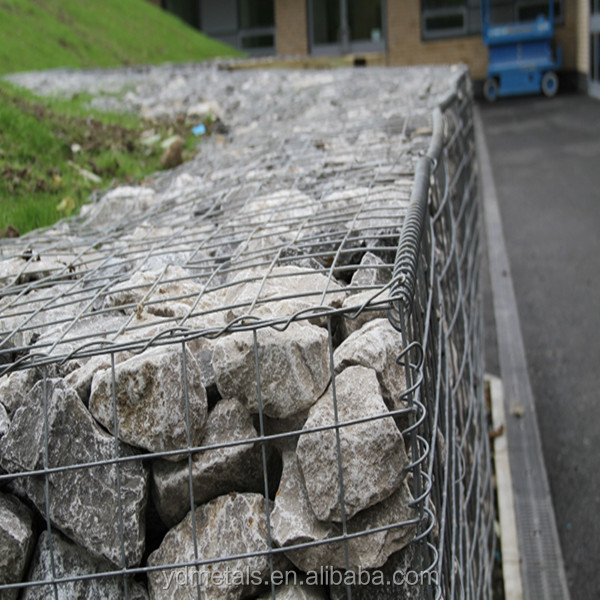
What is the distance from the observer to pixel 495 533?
3.46 meters

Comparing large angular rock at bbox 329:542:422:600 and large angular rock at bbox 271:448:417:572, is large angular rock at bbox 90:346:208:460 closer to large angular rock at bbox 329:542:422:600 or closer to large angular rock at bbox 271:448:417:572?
large angular rock at bbox 271:448:417:572

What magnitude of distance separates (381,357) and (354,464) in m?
0.26

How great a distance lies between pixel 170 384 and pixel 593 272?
546 centimetres

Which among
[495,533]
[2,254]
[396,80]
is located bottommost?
[495,533]

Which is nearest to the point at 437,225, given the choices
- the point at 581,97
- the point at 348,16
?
the point at 581,97

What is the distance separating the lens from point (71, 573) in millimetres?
1509

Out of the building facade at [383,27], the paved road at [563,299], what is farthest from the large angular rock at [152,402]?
the building facade at [383,27]

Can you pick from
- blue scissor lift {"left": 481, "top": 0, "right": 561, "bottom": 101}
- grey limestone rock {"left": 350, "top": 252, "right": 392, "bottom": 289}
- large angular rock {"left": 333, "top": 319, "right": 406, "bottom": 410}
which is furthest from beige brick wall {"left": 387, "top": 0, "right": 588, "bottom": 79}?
large angular rock {"left": 333, "top": 319, "right": 406, "bottom": 410}

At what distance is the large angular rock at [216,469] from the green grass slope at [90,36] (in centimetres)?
794

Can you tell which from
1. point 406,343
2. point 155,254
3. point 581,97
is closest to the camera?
point 406,343

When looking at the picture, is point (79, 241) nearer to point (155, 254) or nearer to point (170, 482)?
point (155, 254)

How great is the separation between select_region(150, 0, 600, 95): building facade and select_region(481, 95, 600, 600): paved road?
21.1 ft

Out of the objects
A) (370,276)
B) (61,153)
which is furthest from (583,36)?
(370,276)

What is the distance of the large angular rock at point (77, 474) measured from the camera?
147 cm
